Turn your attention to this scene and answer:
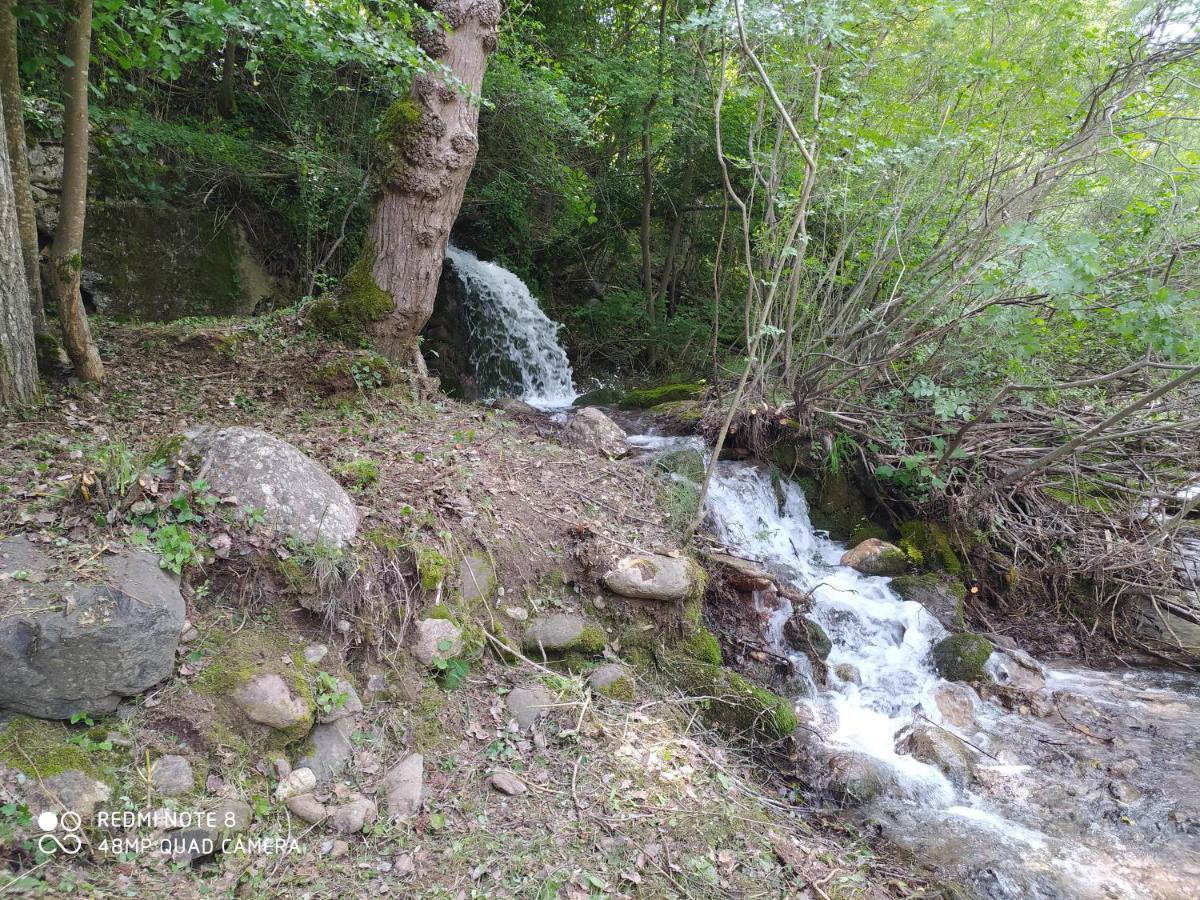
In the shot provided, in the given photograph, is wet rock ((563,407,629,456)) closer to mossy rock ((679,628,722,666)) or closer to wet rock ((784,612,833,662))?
wet rock ((784,612,833,662))

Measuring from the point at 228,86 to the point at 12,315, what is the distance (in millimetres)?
6687

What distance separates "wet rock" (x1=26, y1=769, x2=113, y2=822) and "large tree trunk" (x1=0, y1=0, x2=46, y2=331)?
318 cm

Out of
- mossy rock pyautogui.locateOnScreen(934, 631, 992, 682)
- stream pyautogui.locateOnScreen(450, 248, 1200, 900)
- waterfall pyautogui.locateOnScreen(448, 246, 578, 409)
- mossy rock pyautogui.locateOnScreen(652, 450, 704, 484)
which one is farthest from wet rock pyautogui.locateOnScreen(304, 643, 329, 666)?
waterfall pyautogui.locateOnScreen(448, 246, 578, 409)

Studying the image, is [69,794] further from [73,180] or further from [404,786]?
[73,180]

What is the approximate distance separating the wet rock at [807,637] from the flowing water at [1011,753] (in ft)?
0.22

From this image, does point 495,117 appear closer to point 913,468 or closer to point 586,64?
point 586,64

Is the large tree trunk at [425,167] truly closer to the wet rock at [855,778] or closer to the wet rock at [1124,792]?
the wet rock at [855,778]

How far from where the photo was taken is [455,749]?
10.3 feet

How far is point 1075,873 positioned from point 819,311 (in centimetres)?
538

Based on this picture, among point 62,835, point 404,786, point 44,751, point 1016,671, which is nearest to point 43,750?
point 44,751

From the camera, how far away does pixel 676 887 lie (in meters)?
2.74

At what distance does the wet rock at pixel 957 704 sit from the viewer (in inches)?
188

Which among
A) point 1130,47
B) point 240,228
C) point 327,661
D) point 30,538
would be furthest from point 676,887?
point 240,228

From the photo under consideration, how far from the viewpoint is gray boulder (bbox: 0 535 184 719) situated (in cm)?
232
